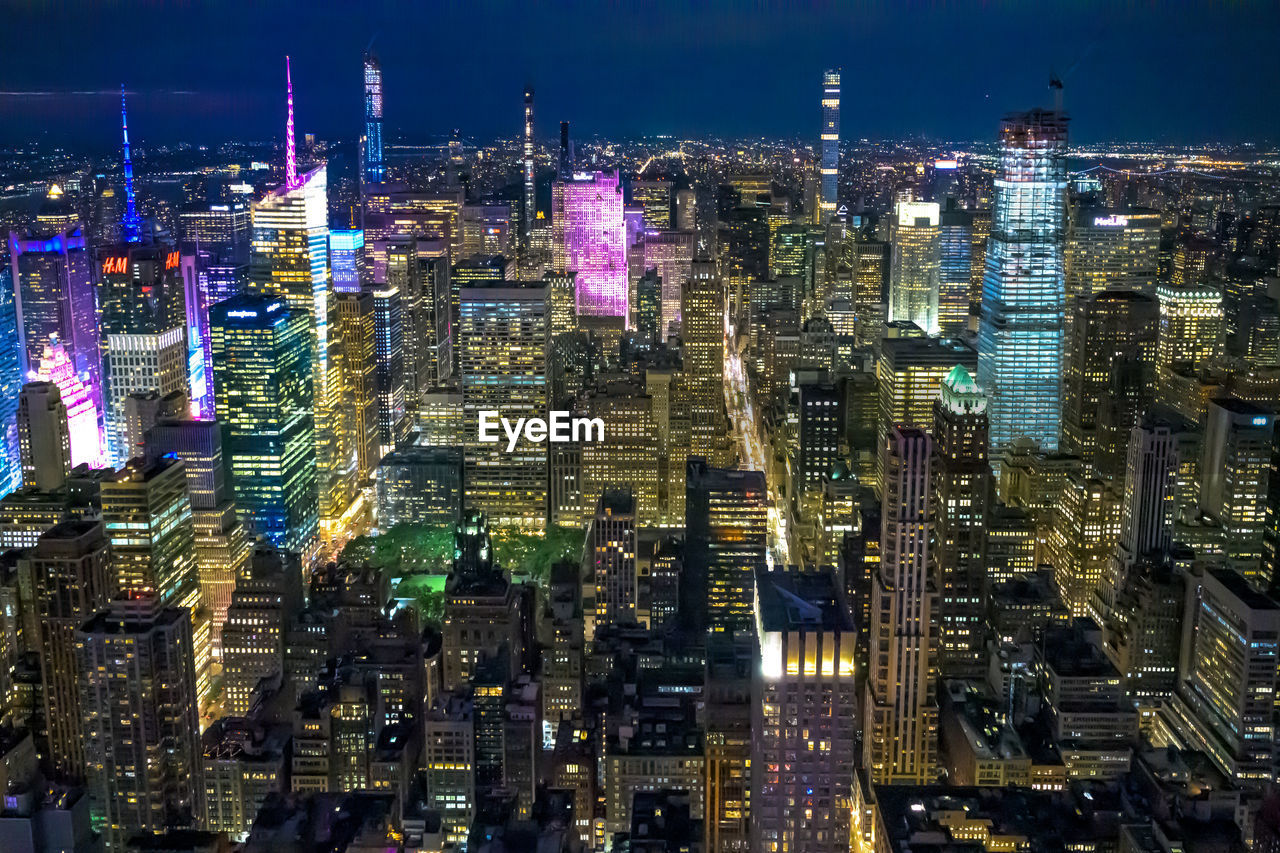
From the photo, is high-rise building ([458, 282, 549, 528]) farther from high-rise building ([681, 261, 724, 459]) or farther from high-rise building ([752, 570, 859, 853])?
high-rise building ([752, 570, 859, 853])

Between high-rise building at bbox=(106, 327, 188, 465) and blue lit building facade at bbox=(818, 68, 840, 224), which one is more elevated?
blue lit building facade at bbox=(818, 68, 840, 224)

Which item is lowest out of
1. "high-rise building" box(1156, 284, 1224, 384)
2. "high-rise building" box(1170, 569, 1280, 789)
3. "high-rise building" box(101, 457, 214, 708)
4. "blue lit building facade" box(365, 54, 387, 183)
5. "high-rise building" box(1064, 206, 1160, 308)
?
"high-rise building" box(1170, 569, 1280, 789)

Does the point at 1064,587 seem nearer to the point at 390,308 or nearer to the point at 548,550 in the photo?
the point at 548,550

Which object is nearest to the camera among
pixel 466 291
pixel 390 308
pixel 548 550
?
pixel 548 550

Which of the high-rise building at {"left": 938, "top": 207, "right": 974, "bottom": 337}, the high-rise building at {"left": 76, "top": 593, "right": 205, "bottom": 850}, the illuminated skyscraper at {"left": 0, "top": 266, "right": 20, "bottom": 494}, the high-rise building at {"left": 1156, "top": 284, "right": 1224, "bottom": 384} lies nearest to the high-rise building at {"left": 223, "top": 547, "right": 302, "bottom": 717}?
the high-rise building at {"left": 76, "top": 593, "right": 205, "bottom": 850}


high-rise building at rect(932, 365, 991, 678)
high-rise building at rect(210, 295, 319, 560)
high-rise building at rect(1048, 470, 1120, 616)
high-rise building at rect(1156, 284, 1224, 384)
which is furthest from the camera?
high-rise building at rect(1156, 284, 1224, 384)

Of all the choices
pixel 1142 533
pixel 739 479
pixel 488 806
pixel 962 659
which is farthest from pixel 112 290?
pixel 1142 533

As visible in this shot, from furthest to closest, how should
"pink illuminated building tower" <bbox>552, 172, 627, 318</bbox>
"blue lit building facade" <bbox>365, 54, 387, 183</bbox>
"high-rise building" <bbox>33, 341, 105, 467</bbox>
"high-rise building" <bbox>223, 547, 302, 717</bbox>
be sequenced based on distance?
"pink illuminated building tower" <bbox>552, 172, 627, 318</bbox>, "high-rise building" <bbox>33, 341, 105, 467</bbox>, "blue lit building facade" <bbox>365, 54, 387, 183</bbox>, "high-rise building" <bbox>223, 547, 302, 717</bbox>
